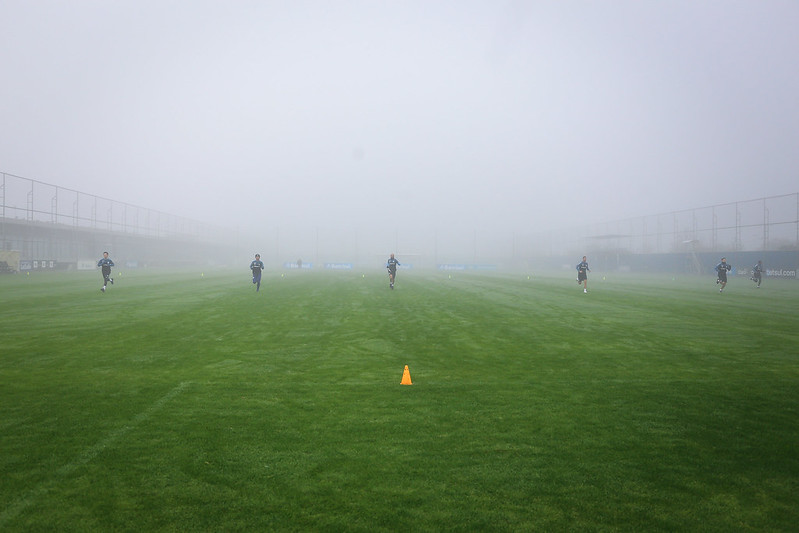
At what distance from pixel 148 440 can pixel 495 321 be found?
1004 centimetres

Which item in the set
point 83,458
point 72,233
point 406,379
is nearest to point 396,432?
point 406,379

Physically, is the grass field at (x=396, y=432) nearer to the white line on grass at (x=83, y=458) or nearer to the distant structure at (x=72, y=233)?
the white line on grass at (x=83, y=458)

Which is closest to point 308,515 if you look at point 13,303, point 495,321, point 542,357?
point 542,357

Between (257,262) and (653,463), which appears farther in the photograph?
(257,262)

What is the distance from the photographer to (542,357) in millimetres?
8609

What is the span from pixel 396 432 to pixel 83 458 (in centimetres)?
289

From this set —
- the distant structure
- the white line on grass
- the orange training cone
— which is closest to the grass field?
the white line on grass

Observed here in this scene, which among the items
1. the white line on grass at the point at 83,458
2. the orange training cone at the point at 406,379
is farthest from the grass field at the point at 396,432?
the orange training cone at the point at 406,379

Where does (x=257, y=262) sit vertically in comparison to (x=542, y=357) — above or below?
above

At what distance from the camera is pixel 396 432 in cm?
488

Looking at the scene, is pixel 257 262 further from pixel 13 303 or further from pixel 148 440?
pixel 148 440

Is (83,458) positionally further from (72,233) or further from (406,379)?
(72,233)

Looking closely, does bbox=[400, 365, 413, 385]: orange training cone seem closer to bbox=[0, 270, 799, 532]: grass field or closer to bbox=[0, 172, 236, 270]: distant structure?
bbox=[0, 270, 799, 532]: grass field

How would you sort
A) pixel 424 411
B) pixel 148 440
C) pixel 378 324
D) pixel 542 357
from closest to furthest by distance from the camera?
pixel 148 440 → pixel 424 411 → pixel 542 357 → pixel 378 324
